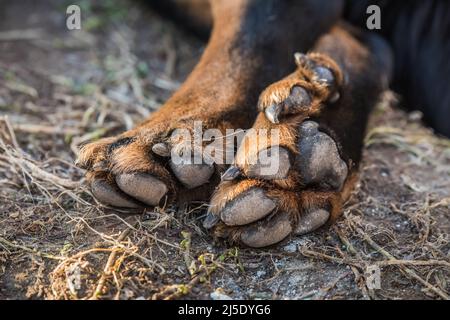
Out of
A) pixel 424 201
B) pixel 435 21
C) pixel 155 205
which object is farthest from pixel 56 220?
pixel 435 21

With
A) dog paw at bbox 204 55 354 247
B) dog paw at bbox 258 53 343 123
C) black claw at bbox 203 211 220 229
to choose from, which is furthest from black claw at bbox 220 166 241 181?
dog paw at bbox 258 53 343 123

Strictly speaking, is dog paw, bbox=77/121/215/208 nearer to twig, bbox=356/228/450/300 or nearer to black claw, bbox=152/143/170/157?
black claw, bbox=152/143/170/157

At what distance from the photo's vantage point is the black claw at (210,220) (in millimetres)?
1693

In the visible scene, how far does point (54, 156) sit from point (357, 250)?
3.68 feet

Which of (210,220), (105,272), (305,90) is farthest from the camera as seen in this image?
(305,90)

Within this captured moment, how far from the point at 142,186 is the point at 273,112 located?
1.43ft

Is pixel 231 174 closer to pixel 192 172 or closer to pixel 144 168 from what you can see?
pixel 192 172

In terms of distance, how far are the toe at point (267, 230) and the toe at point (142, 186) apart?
0.88 feet

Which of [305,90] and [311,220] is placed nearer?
[311,220]

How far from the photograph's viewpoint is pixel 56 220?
6.10 ft

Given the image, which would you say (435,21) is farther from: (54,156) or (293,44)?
(54,156)

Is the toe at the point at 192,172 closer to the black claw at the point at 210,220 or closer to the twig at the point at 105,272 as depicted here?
the black claw at the point at 210,220

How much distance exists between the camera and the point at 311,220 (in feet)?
5.75

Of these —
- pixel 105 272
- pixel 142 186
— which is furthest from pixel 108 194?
pixel 105 272
